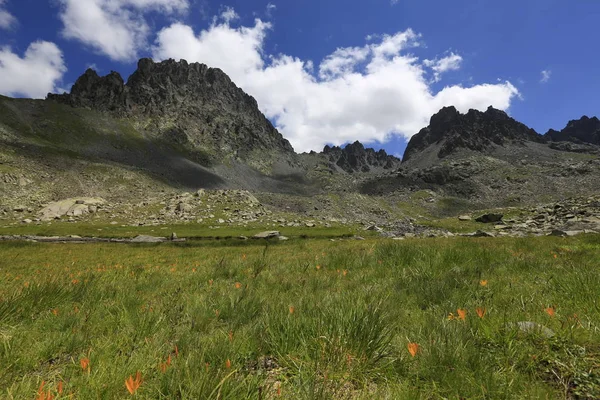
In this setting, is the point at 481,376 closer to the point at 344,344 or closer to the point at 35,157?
the point at 344,344

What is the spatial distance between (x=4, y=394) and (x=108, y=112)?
228 meters

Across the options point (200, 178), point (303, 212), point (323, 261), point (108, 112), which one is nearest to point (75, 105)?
point (108, 112)

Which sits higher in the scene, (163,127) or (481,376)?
(163,127)

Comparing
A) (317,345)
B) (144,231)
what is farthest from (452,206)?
(317,345)

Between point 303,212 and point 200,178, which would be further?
point 200,178

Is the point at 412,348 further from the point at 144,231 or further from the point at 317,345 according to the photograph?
the point at 144,231

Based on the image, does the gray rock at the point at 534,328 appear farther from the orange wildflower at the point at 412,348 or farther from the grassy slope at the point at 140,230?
the grassy slope at the point at 140,230

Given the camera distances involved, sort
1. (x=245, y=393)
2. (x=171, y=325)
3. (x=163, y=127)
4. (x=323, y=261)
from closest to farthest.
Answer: (x=245, y=393)
(x=171, y=325)
(x=323, y=261)
(x=163, y=127)

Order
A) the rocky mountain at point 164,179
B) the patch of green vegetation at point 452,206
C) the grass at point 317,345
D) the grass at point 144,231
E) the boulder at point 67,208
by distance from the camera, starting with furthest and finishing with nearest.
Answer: the patch of green vegetation at point 452,206, the rocky mountain at point 164,179, the boulder at point 67,208, the grass at point 144,231, the grass at point 317,345

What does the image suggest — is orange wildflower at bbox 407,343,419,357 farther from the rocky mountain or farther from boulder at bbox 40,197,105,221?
boulder at bbox 40,197,105,221

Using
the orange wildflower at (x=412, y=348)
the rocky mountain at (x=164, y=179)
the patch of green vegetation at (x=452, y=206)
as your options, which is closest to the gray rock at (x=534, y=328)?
the orange wildflower at (x=412, y=348)

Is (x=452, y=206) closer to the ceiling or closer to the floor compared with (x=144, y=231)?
closer to the ceiling

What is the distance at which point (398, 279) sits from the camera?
644cm

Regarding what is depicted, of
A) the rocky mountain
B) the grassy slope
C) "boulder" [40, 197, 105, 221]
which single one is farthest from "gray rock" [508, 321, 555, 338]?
"boulder" [40, 197, 105, 221]
